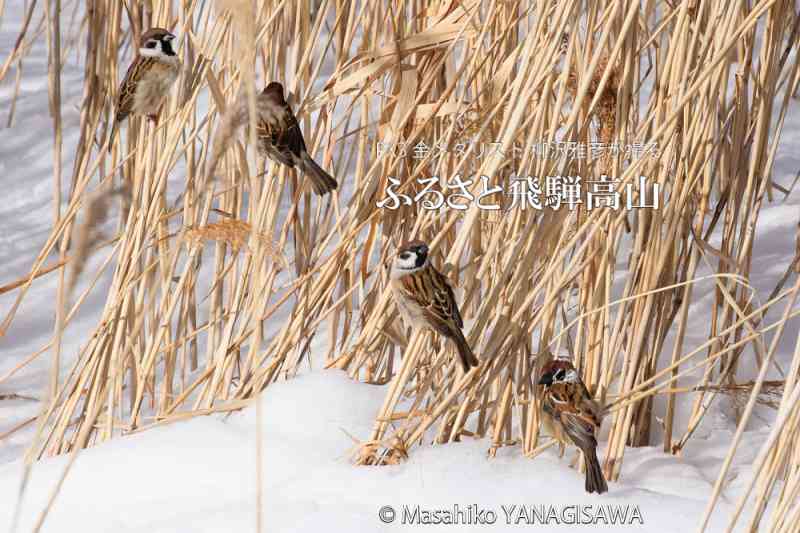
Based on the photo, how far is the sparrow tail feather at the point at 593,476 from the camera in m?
1.16

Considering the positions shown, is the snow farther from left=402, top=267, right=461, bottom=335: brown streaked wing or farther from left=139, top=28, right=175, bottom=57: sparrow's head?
left=139, top=28, right=175, bottom=57: sparrow's head

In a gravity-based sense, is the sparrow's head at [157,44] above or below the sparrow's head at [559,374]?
above

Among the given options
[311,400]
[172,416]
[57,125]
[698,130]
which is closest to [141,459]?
[172,416]

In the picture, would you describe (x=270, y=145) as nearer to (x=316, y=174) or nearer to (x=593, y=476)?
(x=316, y=174)

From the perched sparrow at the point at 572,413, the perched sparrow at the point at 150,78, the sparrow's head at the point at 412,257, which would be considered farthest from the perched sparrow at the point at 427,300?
the perched sparrow at the point at 150,78

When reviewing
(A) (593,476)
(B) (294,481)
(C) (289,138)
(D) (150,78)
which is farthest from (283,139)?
(A) (593,476)

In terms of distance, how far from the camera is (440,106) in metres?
1.24

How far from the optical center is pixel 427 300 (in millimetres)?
1106

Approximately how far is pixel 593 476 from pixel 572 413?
8cm

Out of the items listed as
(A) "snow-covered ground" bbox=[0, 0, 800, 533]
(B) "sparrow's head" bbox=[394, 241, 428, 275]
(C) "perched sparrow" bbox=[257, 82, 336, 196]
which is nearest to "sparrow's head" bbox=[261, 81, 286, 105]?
(C) "perched sparrow" bbox=[257, 82, 336, 196]

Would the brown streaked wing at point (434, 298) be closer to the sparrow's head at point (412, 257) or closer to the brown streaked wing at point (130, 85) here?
the sparrow's head at point (412, 257)

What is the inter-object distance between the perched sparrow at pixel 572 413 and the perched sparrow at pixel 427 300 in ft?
0.42

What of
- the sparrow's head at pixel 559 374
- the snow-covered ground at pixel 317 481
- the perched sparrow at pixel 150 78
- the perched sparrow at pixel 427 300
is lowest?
the snow-covered ground at pixel 317 481

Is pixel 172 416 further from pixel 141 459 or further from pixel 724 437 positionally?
pixel 724 437
